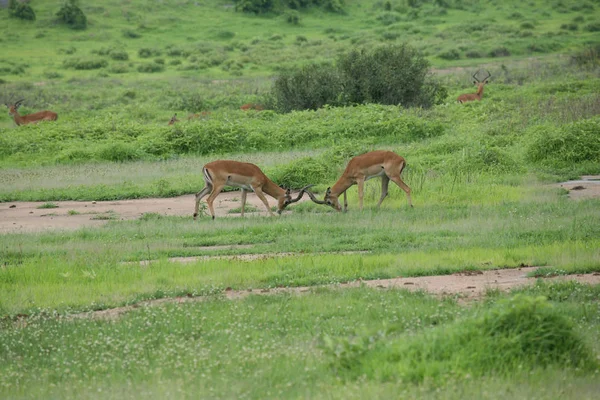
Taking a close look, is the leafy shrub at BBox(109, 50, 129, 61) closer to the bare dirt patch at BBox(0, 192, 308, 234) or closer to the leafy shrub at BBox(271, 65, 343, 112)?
the leafy shrub at BBox(271, 65, 343, 112)

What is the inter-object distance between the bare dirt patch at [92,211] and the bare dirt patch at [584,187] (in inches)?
172

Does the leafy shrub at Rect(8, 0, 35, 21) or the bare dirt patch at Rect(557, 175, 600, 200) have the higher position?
the bare dirt patch at Rect(557, 175, 600, 200)

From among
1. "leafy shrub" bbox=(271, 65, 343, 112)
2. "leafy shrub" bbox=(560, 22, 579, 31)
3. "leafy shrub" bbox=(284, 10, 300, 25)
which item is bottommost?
"leafy shrub" bbox=(284, 10, 300, 25)

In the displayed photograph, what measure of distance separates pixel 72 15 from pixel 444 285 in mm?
41352

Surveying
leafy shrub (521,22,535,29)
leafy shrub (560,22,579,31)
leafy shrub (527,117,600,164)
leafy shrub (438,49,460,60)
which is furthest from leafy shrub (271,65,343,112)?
leafy shrub (560,22,579,31)

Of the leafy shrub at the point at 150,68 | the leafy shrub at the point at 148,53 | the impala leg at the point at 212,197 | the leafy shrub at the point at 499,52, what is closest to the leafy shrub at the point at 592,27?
the leafy shrub at the point at 499,52

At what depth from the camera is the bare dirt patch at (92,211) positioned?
13648 millimetres

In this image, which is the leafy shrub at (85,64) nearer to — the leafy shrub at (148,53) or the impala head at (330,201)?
the leafy shrub at (148,53)

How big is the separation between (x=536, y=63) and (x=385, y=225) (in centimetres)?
2737

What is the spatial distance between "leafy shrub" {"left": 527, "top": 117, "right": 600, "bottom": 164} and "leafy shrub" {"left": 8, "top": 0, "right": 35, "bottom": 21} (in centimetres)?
3599

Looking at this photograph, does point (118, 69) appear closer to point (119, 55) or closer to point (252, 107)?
point (119, 55)

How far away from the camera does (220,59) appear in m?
40.9

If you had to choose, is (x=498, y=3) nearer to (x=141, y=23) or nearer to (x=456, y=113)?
(x=141, y=23)

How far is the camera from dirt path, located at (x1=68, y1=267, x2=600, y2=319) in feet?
27.4
